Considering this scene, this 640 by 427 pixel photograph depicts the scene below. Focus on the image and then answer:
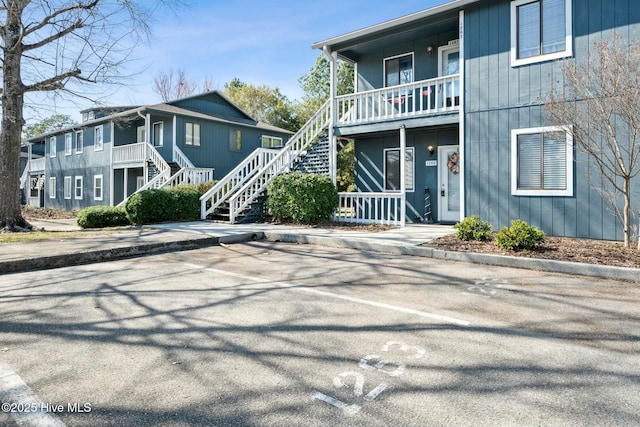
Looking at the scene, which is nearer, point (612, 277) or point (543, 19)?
point (612, 277)

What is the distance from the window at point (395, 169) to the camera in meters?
13.4

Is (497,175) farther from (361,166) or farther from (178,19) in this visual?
(178,19)

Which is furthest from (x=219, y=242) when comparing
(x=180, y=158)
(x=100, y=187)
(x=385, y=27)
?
(x=100, y=187)

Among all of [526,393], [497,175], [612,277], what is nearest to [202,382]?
[526,393]

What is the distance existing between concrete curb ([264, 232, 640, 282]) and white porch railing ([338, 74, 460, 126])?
5062mm

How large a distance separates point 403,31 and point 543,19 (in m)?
3.70

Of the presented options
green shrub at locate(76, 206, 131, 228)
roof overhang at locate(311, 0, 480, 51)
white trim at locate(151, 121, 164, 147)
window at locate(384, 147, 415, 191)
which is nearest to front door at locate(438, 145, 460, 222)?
window at locate(384, 147, 415, 191)

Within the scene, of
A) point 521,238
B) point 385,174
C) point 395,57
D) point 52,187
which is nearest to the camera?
point 521,238

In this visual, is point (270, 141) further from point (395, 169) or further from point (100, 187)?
point (395, 169)

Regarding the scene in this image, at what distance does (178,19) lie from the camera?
12805mm

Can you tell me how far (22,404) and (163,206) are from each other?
11.8 meters

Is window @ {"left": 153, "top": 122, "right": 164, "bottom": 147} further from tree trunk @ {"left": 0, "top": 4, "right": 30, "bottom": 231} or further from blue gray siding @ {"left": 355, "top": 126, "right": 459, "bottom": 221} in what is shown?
blue gray siding @ {"left": 355, "top": 126, "right": 459, "bottom": 221}

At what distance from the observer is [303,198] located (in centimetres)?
1191

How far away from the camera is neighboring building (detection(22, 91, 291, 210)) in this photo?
20516 millimetres
